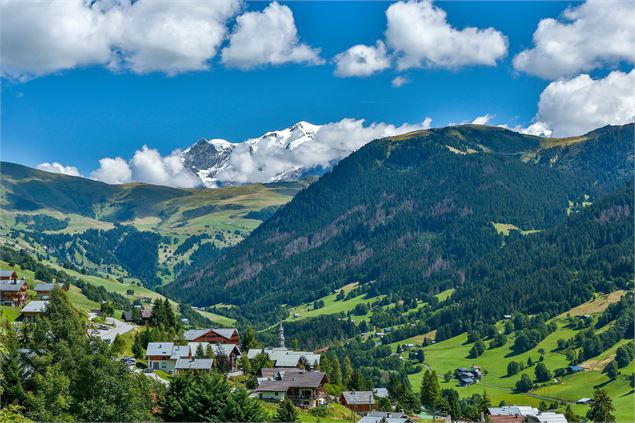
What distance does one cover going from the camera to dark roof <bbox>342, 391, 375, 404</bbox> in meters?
137

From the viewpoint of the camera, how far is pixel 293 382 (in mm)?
129625

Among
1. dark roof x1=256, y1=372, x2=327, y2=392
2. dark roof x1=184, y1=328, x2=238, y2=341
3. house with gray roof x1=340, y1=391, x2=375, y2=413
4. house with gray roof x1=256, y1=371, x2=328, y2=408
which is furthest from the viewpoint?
dark roof x1=184, y1=328, x2=238, y2=341

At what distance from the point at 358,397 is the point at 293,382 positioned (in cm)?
1502

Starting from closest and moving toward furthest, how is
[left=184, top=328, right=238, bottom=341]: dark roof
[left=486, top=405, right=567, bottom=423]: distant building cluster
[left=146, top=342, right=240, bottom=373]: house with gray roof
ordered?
[left=146, top=342, right=240, bottom=373]: house with gray roof, [left=486, top=405, right=567, bottom=423]: distant building cluster, [left=184, top=328, right=238, bottom=341]: dark roof

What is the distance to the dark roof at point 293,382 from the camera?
420 feet

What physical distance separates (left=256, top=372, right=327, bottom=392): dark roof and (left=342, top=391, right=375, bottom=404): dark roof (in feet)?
19.5

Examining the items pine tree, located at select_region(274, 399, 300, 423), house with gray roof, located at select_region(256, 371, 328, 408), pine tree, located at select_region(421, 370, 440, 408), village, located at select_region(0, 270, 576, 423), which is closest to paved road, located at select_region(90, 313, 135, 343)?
village, located at select_region(0, 270, 576, 423)

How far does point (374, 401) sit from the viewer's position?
14300cm

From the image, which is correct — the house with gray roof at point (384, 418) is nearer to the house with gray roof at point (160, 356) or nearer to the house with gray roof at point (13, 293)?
the house with gray roof at point (160, 356)

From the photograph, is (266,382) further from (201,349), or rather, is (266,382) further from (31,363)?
(31,363)

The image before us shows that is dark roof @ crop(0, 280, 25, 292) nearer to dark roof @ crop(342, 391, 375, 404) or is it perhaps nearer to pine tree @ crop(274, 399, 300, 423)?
dark roof @ crop(342, 391, 375, 404)

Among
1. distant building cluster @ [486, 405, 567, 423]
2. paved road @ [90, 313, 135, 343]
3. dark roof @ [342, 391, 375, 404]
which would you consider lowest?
distant building cluster @ [486, 405, 567, 423]

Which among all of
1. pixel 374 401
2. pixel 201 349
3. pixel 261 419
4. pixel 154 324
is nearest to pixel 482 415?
pixel 374 401

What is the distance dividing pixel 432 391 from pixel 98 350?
89.2m
